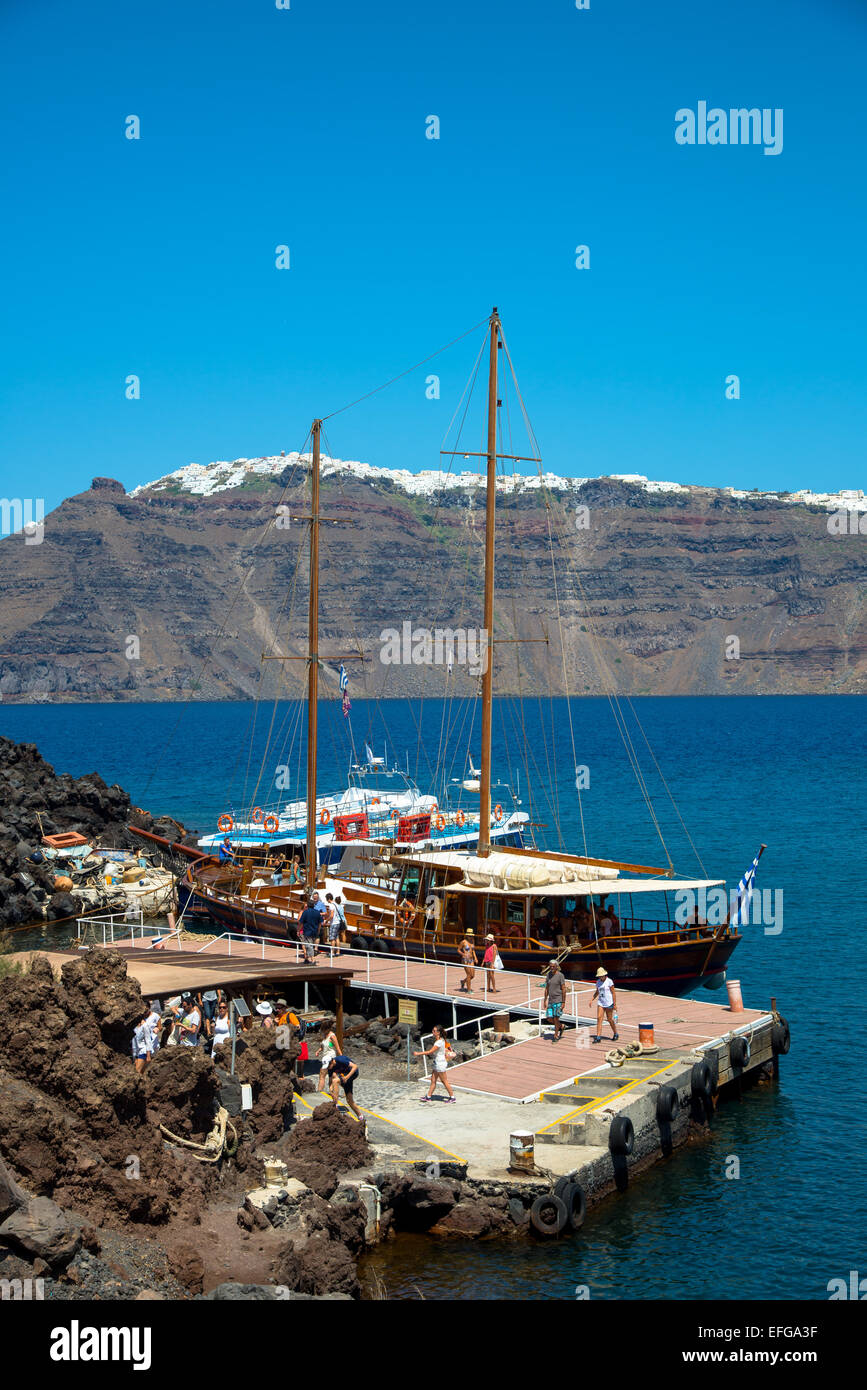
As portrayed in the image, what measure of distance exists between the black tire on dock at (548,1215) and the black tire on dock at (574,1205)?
0.15 m

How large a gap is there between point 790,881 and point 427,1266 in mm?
42924

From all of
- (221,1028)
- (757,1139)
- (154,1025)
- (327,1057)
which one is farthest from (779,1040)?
(154,1025)

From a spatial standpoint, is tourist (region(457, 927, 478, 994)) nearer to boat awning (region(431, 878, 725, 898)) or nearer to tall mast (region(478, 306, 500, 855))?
boat awning (region(431, 878, 725, 898))

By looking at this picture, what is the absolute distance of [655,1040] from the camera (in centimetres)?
2719

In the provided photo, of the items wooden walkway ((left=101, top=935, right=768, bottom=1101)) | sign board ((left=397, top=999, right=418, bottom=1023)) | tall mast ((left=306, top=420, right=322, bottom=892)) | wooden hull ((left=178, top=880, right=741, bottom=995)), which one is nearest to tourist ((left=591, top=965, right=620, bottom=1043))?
wooden walkway ((left=101, top=935, right=768, bottom=1101))

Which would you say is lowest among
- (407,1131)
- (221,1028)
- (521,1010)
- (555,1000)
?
(407,1131)

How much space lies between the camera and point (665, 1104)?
77.0 feet

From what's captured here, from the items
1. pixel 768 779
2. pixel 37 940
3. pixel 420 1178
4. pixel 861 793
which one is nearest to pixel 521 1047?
pixel 420 1178

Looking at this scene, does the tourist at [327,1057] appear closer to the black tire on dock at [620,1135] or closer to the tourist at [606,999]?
the black tire on dock at [620,1135]

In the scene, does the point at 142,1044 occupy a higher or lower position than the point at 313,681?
lower

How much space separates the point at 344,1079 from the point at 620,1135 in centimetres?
492

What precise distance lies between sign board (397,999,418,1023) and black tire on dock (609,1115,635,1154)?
8.78 meters

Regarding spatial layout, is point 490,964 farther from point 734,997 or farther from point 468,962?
point 734,997

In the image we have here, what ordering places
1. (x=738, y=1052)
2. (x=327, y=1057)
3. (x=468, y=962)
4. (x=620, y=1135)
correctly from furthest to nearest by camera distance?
(x=468, y=962), (x=738, y=1052), (x=327, y=1057), (x=620, y=1135)
